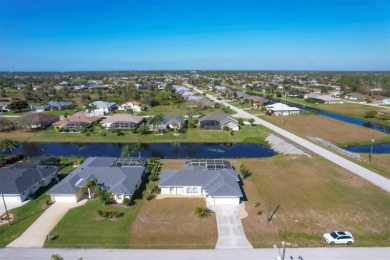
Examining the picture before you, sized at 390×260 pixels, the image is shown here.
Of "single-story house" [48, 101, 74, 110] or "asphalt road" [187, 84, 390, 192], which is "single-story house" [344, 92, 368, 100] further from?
"single-story house" [48, 101, 74, 110]

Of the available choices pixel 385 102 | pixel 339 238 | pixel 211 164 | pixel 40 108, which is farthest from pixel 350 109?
pixel 40 108

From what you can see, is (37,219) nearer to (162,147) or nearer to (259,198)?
(259,198)

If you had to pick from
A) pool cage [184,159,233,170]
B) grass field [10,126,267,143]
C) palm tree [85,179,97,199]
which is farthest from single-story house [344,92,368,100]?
palm tree [85,179,97,199]

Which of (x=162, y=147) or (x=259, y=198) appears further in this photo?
(x=162, y=147)

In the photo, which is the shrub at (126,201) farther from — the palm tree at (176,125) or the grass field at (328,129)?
the grass field at (328,129)

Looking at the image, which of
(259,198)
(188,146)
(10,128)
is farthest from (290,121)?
(10,128)

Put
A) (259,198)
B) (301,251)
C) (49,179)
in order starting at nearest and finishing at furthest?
(301,251) → (259,198) → (49,179)
